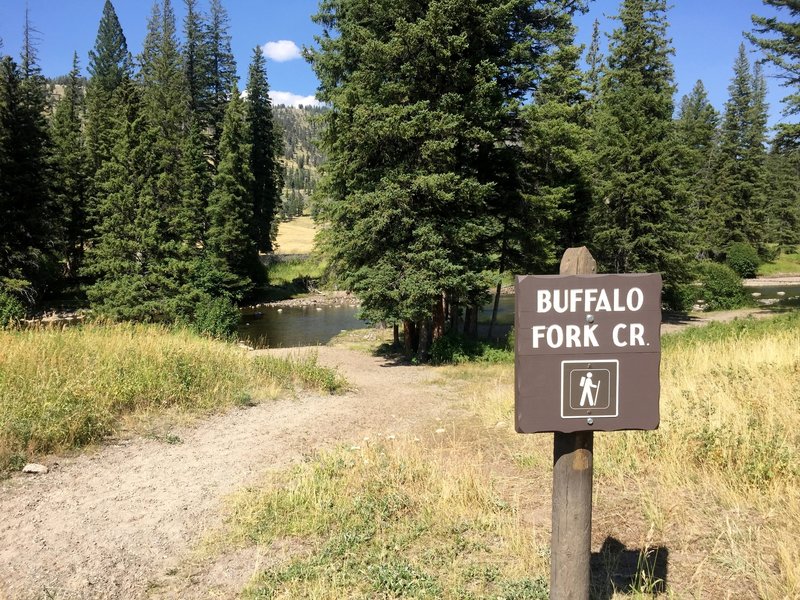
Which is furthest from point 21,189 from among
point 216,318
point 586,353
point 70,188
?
point 586,353

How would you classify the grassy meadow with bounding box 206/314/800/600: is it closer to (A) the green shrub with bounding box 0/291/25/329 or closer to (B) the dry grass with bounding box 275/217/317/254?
(A) the green shrub with bounding box 0/291/25/329

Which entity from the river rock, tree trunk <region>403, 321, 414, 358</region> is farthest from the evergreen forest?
the river rock

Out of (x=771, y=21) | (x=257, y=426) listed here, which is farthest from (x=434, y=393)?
(x=771, y=21)

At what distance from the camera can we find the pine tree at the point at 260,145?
1881 inches

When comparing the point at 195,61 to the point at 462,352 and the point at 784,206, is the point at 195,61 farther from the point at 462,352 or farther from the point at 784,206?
the point at 784,206

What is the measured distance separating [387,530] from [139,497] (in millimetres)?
2687

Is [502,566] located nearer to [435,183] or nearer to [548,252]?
[435,183]

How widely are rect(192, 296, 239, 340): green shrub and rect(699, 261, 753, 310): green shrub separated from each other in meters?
25.2

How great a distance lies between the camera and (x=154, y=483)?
5941 millimetres

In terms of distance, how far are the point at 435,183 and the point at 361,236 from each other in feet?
8.33

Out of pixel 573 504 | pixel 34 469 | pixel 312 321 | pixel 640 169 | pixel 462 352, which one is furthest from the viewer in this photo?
pixel 312 321

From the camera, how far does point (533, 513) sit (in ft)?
16.6

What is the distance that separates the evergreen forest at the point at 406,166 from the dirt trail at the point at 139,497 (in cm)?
663

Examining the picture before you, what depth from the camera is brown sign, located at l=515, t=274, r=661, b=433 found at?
289 centimetres
